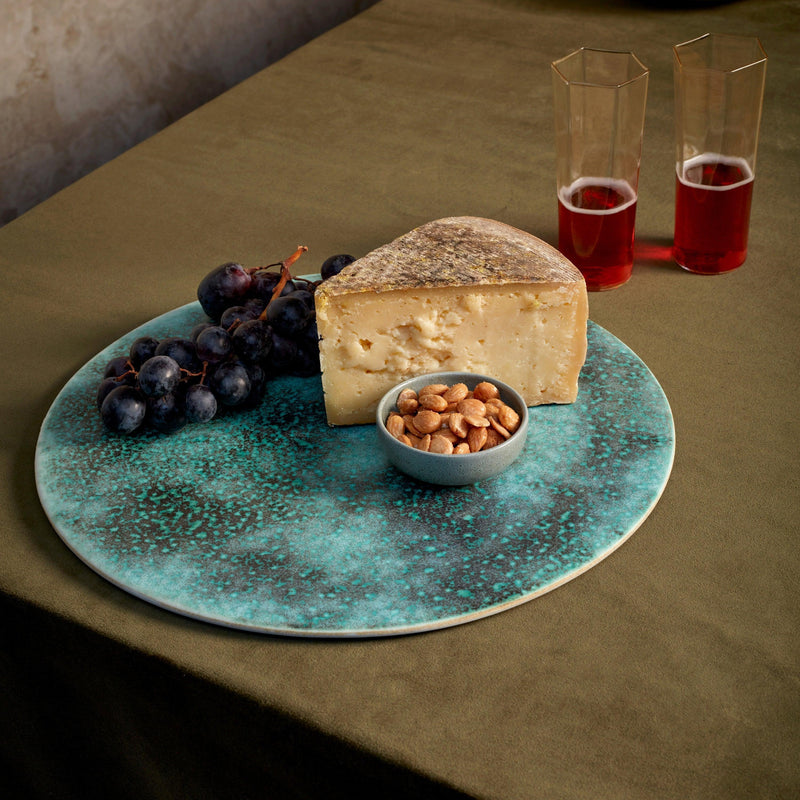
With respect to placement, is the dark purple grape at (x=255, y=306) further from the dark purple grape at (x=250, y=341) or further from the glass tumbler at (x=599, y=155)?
the glass tumbler at (x=599, y=155)

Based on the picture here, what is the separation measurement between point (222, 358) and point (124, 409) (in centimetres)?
14

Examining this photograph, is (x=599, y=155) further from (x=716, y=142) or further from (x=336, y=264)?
(x=336, y=264)

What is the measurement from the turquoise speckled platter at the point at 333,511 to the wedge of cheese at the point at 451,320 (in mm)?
52

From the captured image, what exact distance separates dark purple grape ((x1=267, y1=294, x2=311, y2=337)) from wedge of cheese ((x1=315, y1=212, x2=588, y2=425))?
93 mm

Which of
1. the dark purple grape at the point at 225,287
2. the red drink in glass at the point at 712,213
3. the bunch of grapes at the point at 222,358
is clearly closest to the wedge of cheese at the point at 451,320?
the bunch of grapes at the point at 222,358

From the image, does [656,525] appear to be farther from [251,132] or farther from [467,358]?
[251,132]

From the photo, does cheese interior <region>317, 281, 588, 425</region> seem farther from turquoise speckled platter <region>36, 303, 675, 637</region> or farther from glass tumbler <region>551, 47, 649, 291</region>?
glass tumbler <region>551, 47, 649, 291</region>

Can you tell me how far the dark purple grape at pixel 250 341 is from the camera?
4.08 feet

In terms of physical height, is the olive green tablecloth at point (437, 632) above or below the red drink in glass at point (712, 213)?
below

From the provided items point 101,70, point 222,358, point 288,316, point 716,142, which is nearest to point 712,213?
point 716,142

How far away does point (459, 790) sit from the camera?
786 mm

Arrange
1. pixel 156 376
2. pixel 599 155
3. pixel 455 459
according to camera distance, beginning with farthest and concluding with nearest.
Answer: pixel 599 155 → pixel 156 376 → pixel 455 459

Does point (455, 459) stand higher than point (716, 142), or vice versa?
point (716, 142)

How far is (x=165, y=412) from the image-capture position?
3.91 ft
